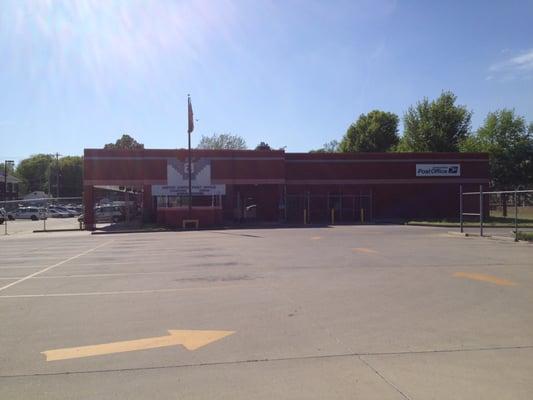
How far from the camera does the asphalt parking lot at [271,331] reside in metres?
5.38

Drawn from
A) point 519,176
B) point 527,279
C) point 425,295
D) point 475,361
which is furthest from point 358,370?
point 519,176

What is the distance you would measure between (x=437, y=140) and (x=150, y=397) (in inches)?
2564

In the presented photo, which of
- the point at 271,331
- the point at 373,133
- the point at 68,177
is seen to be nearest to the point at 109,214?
the point at 373,133

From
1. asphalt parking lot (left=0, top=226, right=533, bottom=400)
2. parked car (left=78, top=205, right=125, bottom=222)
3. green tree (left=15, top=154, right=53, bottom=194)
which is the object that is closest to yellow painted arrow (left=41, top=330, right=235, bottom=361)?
asphalt parking lot (left=0, top=226, right=533, bottom=400)

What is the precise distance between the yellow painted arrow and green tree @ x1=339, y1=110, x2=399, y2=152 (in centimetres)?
7139

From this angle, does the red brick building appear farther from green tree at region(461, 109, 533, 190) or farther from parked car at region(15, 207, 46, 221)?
parked car at region(15, 207, 46, 221)

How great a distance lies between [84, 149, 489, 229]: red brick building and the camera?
42.2 metres

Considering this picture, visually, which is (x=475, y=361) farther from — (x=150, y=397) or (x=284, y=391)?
(x=150, y=397)

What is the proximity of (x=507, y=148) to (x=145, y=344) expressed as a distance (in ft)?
192

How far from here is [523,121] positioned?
58125 mm

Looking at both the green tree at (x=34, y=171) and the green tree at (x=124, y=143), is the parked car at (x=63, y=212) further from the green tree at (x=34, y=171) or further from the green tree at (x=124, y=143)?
the green tree at (x=34, y=171)

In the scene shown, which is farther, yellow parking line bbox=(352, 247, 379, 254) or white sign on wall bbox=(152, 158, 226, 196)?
white sign on wall bbox=(152, 158, 226, 196)

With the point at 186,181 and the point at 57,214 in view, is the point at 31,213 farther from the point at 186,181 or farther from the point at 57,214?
the point at 186,181

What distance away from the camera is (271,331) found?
24.4 ft
